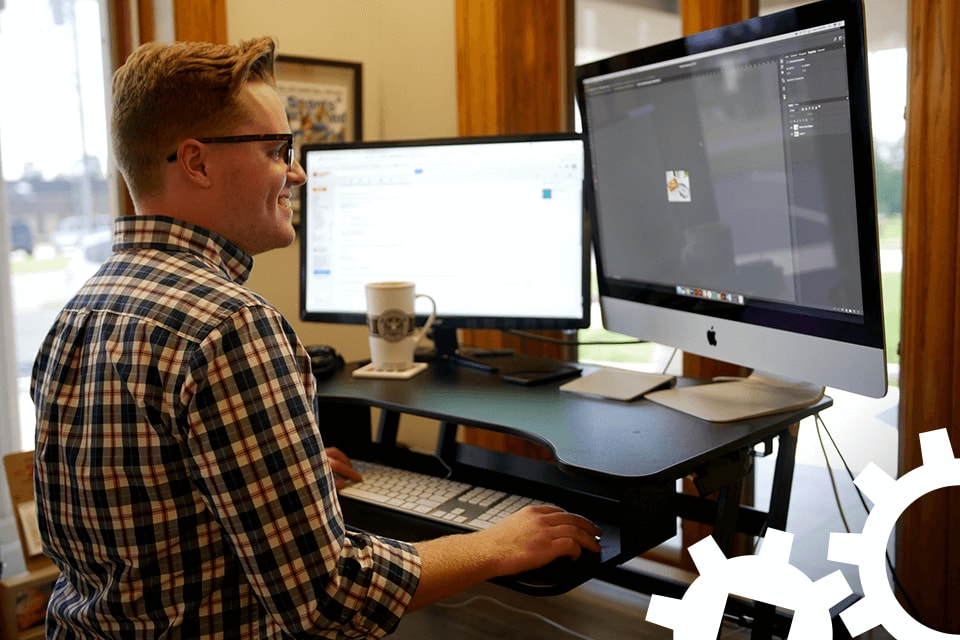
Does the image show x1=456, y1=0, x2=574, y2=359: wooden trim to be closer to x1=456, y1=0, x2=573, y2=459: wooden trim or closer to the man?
x1=456, y1=0, x2=573, y2=459: wooden trim

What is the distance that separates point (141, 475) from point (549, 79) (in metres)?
1.82

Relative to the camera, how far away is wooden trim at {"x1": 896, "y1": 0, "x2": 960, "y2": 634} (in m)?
1.59

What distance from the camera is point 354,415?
192 centimetres

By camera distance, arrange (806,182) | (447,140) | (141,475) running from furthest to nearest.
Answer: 1. (447,140)
2. (806,182)
3. (141,475)

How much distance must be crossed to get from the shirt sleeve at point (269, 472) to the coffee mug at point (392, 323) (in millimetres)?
788

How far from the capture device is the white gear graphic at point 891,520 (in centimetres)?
160

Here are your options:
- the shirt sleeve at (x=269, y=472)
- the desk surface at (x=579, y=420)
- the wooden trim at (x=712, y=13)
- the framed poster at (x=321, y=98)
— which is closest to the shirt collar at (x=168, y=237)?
the shirt sleeve at (x=269, y=472)

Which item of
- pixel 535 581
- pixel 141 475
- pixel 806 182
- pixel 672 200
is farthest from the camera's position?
pixel 672 200

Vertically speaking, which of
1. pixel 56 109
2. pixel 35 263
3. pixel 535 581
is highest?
pixel 56 109

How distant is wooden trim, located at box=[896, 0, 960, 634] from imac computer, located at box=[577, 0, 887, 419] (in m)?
0.28

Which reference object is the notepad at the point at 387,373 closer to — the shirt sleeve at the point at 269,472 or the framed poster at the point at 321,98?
the shirt sleeve at the point at 269,472

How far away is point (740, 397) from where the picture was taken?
155cm

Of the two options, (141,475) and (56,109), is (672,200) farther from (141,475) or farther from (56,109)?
(56,109)

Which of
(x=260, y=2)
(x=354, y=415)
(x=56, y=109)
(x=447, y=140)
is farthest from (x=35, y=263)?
(x=447, y=140)
